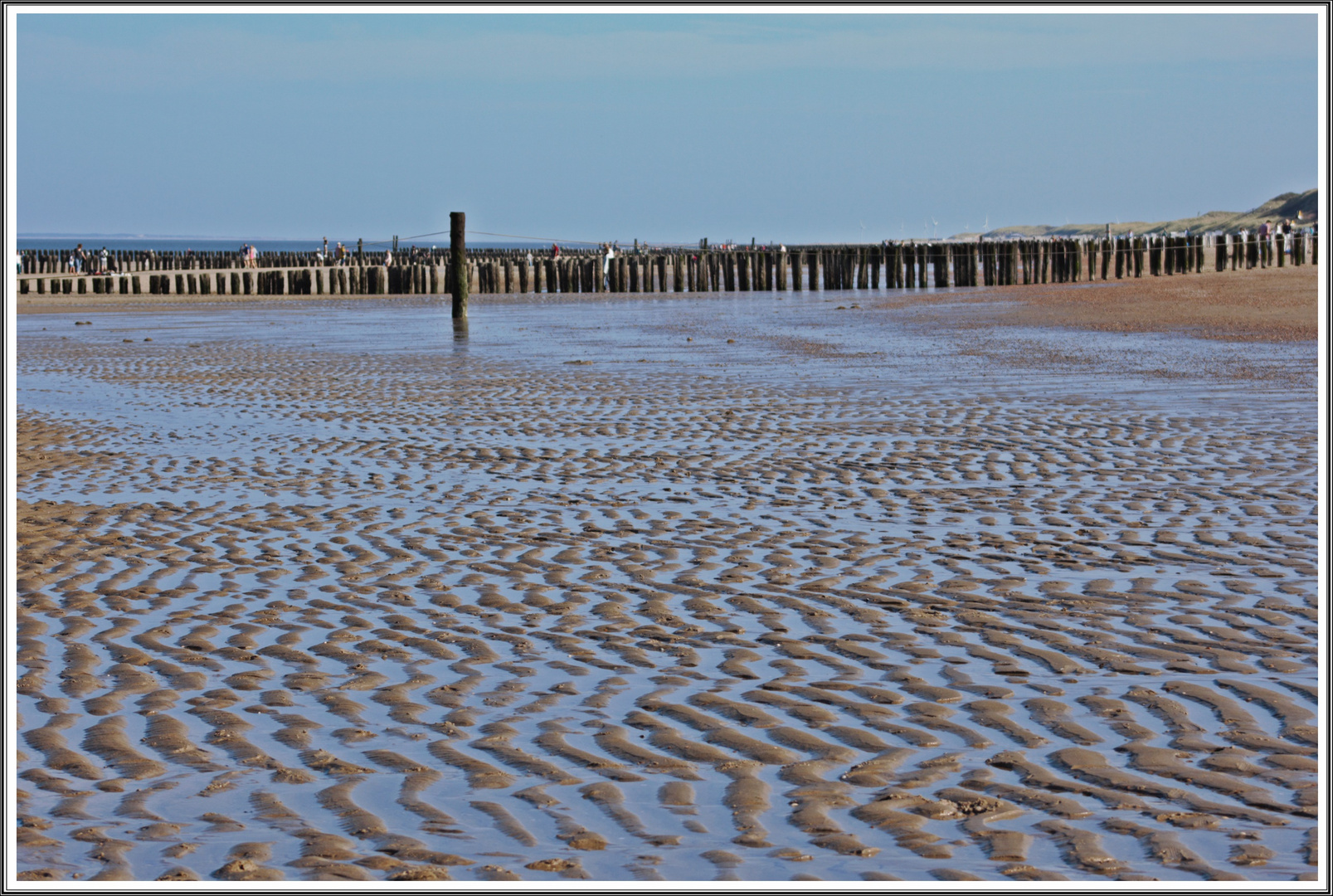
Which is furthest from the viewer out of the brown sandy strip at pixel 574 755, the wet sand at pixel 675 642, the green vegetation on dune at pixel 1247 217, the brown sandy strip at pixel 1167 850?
the green vegetation on dune at pixel 1247 217

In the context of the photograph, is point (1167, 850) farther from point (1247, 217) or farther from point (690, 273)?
point (1247, 217)

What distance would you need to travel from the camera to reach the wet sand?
3.80 m

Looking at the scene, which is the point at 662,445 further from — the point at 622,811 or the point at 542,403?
the point at 622,811

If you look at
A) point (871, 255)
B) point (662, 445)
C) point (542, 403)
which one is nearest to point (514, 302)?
point (871, 255)

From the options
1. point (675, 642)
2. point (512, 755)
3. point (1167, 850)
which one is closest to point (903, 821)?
point (1167, 850)

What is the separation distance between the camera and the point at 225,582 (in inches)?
269

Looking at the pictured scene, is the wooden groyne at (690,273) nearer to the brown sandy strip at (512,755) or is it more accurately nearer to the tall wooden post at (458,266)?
the tall wooden post at (458,266)

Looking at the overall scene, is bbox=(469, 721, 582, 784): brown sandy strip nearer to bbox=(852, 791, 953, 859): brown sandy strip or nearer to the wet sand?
the wet sand

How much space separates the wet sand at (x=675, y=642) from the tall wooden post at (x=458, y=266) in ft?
51.2

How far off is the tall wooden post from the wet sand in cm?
1562

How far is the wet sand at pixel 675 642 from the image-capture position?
3805 millimetres

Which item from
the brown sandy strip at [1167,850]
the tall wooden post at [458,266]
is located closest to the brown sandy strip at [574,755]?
the brown sandy strip at [1167,850]

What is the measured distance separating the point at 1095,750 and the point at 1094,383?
35.4 ft

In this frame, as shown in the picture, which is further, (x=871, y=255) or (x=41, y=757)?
(x=871, y=255)
